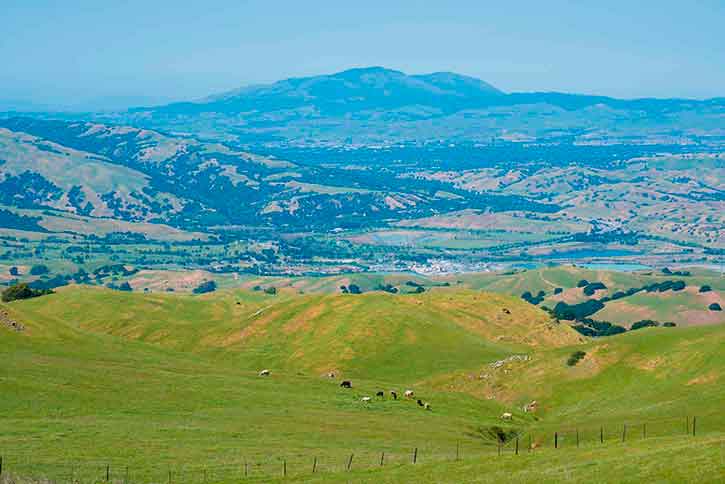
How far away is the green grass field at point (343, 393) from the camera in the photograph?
47875mm

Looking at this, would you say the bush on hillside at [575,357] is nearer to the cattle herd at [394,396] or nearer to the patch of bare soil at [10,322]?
the cattle herd at [394,396]

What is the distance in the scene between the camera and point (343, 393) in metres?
85.2

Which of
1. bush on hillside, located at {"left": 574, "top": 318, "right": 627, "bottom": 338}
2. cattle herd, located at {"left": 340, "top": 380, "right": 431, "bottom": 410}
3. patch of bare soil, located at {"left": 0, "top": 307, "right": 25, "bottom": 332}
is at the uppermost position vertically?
patch of bare soil, located at {"left": 0, "top": 307, "right": 25, "bottom": 332}

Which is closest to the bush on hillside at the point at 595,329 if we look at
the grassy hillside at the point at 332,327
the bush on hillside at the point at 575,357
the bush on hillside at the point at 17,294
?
the grassy hillside at the point at 332,327

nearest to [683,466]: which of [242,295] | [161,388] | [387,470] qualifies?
[387,470]

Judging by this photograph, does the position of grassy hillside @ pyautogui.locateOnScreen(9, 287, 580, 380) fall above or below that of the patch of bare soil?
below

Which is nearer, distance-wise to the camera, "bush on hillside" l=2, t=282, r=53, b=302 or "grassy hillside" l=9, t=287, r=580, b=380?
"grassy hillside" l=9, t=287, r=580, b=380

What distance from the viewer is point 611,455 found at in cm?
4609

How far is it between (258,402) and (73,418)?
647 inches

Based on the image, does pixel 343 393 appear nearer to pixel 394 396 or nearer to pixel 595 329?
pixel 394 396

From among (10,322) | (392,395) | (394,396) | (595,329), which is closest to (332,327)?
(392,395)

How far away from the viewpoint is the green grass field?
47.9 m

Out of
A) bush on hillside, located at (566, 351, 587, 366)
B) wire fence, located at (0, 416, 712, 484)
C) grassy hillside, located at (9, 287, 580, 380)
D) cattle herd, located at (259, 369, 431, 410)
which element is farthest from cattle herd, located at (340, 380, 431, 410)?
grassy hillside, located at (9, 287, 580, 380)

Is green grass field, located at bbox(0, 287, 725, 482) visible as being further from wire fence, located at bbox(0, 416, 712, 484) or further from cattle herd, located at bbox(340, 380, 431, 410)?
cattle herd, located at bbox(340, 380, 431, 410)
